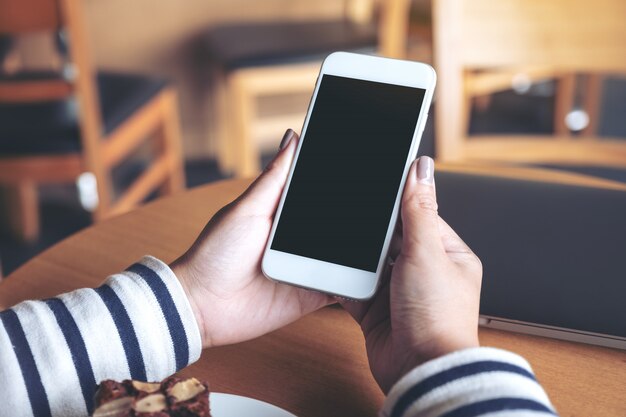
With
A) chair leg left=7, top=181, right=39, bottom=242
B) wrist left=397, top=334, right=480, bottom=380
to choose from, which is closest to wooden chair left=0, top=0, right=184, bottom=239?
chair leg left=7, top=181, right=39, bottom=242

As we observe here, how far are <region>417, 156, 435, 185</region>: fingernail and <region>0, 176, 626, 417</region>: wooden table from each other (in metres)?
0.14

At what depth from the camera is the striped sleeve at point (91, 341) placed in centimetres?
49

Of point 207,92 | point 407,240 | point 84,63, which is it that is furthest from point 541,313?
point 207,92

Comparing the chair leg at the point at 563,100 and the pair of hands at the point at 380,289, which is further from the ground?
the pair of hands at the point at 380,289

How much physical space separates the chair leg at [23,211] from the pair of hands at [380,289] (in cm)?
142

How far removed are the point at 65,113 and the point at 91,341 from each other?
3.46ft

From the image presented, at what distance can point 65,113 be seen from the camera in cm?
146

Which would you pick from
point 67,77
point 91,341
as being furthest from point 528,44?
point 67,77

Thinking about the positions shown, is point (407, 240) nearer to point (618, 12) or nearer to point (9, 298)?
point (9, 298)

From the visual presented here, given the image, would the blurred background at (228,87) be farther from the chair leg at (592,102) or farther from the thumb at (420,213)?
the thumb at (420,213)

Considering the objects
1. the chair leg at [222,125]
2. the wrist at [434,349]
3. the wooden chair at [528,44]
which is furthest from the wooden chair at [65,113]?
the wrist at [434,349]

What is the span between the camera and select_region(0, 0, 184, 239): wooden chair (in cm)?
132

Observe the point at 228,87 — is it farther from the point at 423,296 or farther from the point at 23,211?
the point at 423,296

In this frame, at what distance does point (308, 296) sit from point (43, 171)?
1002 millimetres
